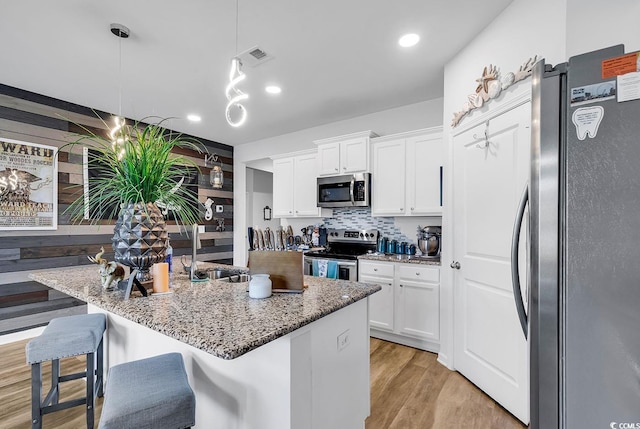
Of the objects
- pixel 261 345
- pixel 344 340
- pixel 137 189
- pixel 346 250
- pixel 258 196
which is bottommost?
pixel 344 340

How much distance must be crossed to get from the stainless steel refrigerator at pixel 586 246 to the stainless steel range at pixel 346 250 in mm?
2460

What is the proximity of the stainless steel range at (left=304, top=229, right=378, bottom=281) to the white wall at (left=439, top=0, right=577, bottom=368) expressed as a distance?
103cm

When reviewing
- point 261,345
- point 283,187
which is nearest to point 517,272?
point 261,345

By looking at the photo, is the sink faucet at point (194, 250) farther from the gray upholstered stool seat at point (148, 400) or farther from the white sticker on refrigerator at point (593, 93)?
the white sticker on refrigerator at point (593, 93)

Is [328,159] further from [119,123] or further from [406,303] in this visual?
[119,123]

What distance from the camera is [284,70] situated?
9.25 feet

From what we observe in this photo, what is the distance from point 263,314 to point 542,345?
93 cm

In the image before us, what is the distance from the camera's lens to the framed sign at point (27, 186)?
10.1ft

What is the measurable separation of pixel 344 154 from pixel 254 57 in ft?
5.42

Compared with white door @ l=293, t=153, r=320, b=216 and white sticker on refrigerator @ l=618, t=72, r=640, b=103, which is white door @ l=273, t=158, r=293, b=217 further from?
white sticker on refrigerator @ l=618, t=72, r=640, b=103

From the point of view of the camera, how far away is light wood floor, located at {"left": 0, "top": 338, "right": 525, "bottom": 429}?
1.83m

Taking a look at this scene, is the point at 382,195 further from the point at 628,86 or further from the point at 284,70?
the point at 628,86

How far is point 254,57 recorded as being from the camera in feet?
8.32

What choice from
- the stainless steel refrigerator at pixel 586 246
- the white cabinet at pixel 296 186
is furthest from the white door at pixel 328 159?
the stainless steel refrigerator at pixel 586 246
